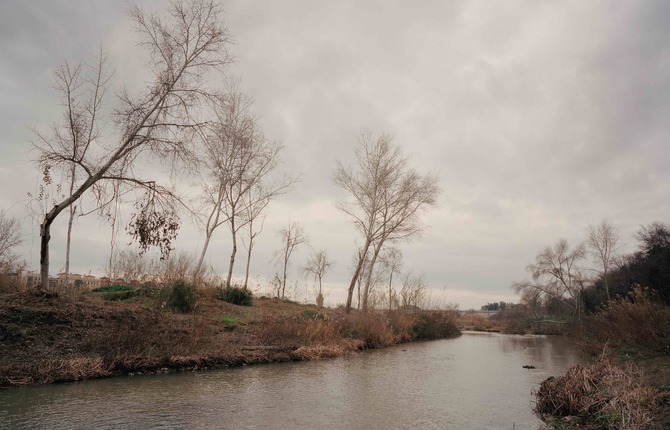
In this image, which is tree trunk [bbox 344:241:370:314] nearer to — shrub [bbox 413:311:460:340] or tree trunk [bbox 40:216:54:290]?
shrub [bbox 413:311:460:340]

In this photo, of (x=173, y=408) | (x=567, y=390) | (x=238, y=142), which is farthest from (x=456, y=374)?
(x=238, y=142)

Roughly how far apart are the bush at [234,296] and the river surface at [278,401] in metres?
9.93

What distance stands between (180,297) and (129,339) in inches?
250

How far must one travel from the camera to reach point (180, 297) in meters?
17.6

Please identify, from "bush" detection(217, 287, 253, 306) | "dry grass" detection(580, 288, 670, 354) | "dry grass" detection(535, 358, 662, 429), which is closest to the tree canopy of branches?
"dry grass" detection(580, 288, 670, 354)

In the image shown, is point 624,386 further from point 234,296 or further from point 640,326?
point 234,296

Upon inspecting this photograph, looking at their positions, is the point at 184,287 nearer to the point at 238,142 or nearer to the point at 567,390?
the point at 238,142

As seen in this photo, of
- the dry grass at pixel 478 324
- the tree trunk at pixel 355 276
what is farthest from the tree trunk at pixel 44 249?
the dry grass at pixel 478 324

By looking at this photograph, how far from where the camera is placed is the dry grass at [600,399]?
6.11 m

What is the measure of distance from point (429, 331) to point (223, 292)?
16.3 metres

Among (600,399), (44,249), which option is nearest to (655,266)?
(600,399)

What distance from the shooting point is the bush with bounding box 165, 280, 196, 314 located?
1736 centimetres

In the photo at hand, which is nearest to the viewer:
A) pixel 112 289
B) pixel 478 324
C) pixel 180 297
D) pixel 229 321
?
pixel 229 321

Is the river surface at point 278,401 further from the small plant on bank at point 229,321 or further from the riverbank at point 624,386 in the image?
the small plant on bank at point 229,321
